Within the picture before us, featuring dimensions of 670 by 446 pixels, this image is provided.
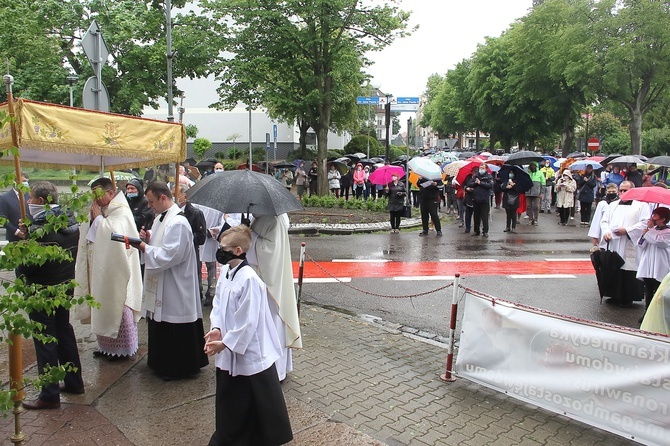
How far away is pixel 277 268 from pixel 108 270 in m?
1.83

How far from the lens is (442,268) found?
11.5 meters

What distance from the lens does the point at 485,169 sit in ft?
52.5

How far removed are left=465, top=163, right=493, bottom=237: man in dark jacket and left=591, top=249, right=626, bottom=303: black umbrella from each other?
660 centimetres

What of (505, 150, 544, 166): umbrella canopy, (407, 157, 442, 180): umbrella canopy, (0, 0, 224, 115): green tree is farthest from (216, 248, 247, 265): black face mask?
(0, 0, 224, 115): green tree

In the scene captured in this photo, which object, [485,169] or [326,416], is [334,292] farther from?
[485,169]

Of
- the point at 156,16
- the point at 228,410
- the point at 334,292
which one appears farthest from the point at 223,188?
the point at 156,16

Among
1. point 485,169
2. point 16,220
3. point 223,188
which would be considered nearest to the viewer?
point 223,188

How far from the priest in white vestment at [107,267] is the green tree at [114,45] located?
17.7 m

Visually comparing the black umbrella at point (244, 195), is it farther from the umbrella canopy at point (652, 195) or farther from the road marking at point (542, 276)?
the road marking at point (542, 276)

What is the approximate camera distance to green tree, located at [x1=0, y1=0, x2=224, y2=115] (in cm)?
2234

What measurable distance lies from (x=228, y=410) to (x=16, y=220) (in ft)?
12.4

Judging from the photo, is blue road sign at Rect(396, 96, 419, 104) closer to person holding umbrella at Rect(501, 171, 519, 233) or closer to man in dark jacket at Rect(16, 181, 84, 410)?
person holding umbrella at Rect(501, 171, 519, 233)

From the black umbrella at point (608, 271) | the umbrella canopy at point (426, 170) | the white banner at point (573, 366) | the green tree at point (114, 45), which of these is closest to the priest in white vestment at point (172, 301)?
the white banner at point (573, 366)

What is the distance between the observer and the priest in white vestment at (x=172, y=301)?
5574mm
